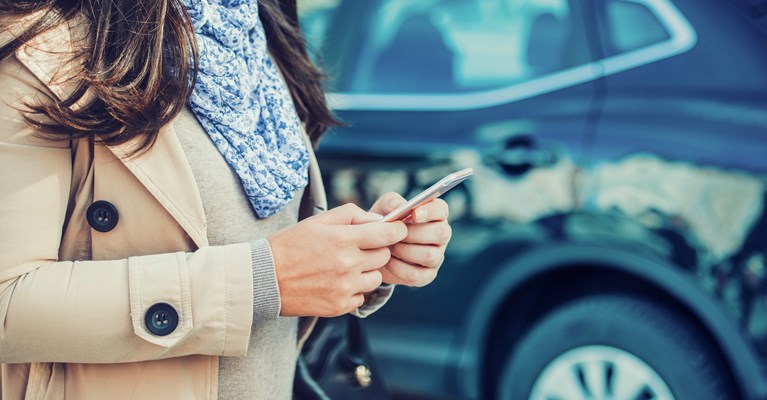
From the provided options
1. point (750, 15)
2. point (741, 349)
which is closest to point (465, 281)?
Result: point (741, 349)

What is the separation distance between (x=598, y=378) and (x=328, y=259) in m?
1.74

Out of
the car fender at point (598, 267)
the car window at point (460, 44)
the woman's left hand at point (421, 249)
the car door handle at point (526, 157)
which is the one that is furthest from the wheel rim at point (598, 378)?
the woman's left hand at point (421, 249)

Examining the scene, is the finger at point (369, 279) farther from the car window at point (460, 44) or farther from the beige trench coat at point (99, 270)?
the car window at point (460, 44)

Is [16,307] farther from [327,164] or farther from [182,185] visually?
[327,164]

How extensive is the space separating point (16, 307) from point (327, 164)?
1966mm

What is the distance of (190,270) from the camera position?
1.14 meters

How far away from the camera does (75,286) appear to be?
1106 mm

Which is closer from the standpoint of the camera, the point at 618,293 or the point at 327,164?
the point at 618,293

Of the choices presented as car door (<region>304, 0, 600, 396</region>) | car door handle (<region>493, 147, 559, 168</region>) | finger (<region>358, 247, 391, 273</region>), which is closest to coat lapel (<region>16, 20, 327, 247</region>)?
finger (<region>358, 247, 391, 273</region>)

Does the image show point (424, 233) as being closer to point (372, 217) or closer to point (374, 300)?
point (372, 217)

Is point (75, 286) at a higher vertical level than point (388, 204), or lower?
lower

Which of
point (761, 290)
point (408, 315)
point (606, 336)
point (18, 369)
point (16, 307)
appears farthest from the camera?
point (408, 315)

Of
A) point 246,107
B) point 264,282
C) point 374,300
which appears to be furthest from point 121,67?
point 374,300

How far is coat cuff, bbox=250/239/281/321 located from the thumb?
9 centimetres
